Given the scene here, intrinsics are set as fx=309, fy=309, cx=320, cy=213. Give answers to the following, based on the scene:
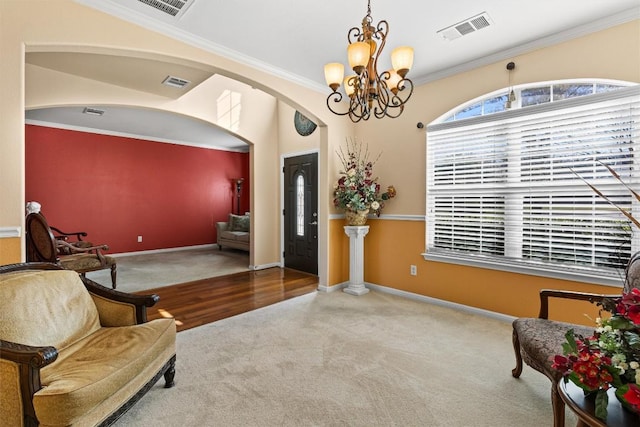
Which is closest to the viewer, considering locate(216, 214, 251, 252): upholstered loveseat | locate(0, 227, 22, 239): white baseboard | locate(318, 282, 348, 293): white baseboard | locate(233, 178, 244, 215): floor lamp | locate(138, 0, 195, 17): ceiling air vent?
locate(0, 227, 22, 239): white baseboard

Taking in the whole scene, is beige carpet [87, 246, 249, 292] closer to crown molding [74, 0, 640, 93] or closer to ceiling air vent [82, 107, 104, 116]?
ceiling air vent [82, 107, 104, 116]

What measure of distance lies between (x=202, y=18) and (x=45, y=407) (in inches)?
110

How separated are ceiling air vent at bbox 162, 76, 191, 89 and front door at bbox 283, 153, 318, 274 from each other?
217cm

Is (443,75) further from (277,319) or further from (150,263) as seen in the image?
(150,263)

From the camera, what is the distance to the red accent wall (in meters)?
6.09

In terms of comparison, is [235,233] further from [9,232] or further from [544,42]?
[544,42]

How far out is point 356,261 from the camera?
14.1 feet

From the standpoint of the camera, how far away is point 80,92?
13.5ft

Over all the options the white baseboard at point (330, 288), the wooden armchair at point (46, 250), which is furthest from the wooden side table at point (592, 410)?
the wooden armchair at point (46, 250)

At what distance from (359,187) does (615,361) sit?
3197 mm

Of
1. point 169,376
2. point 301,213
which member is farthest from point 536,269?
point 301,213

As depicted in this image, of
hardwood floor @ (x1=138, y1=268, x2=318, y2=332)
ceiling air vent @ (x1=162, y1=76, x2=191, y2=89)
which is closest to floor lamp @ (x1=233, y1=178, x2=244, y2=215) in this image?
hardwood floor @ (x1=138, y1=268, x2=318, y2=332)

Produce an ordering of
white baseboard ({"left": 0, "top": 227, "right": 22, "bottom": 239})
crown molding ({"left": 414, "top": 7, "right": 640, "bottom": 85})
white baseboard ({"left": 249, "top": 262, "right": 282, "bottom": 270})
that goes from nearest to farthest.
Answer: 1. white baseboard ({"left": 0, "top": 227, "right": 22, "bottom": 239})
2. crown molding ({"left": 414, "top": 7, "right": 640, "bottom": 85})
3. white baseboard ({"left": 249, "top": 262, "right": 282, "bottom": 270})

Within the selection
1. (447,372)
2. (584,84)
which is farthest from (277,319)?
(584,84)
